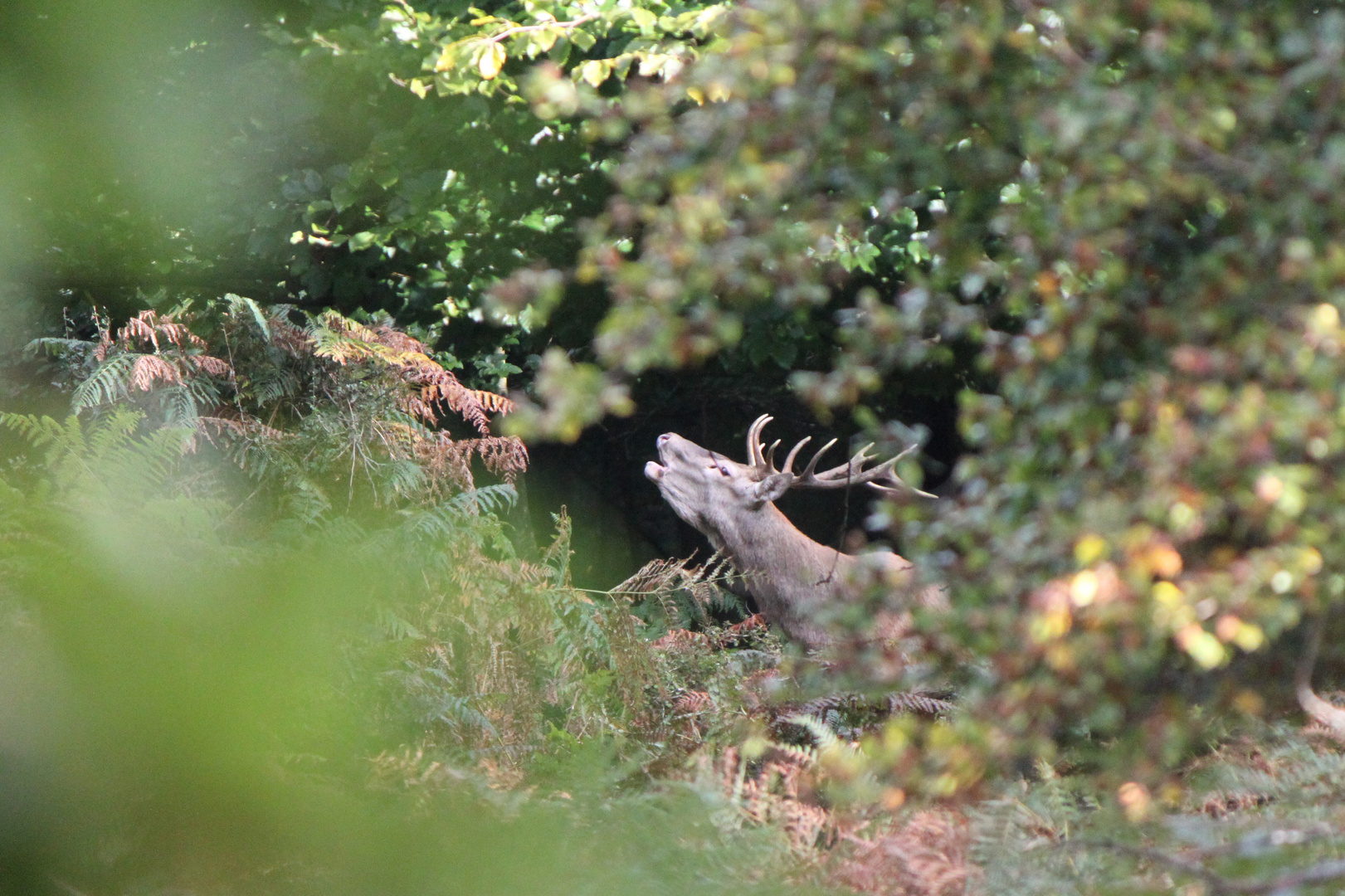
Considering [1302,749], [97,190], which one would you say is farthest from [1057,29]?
[1302,749]

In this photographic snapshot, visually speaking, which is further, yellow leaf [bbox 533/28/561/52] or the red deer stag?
the red deer stag


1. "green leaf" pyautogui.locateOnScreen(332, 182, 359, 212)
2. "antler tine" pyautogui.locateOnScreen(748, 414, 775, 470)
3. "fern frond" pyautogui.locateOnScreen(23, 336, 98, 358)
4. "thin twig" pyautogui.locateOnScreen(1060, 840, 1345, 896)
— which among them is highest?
"thin twig" pyautogui.locateOnScreen(1060, 840, 1345, 896)

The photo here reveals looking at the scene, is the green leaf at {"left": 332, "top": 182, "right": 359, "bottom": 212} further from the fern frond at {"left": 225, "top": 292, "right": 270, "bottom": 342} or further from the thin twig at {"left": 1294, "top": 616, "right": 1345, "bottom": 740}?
the thin twig at {"left": 1294, "top": 616, "right": 1345, "bottom": 740}

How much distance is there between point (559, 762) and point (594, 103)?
5.09 feet

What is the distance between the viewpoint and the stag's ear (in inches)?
166

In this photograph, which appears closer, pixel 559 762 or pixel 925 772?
pixel 925 772

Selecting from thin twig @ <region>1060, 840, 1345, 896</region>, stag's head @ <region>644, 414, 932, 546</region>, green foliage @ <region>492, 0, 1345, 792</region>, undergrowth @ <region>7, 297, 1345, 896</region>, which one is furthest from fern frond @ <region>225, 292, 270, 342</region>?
thin twig @ <region>1060, 840, 1345, 896</region>

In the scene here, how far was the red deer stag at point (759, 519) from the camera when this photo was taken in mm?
4184

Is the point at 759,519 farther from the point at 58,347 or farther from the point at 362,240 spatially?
the point at 58,347

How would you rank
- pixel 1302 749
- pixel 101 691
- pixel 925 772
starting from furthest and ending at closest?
pixel 1302 749 → pixel 925 772 → pixel 101 691

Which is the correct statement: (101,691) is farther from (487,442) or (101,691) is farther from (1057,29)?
(487,442)

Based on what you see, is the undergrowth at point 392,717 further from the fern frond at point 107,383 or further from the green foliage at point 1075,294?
the green foliage at point 1075,294

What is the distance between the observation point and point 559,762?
7.91 feet

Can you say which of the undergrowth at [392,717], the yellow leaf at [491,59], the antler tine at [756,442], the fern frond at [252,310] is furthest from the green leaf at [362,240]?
the antler tine at [756,442]
